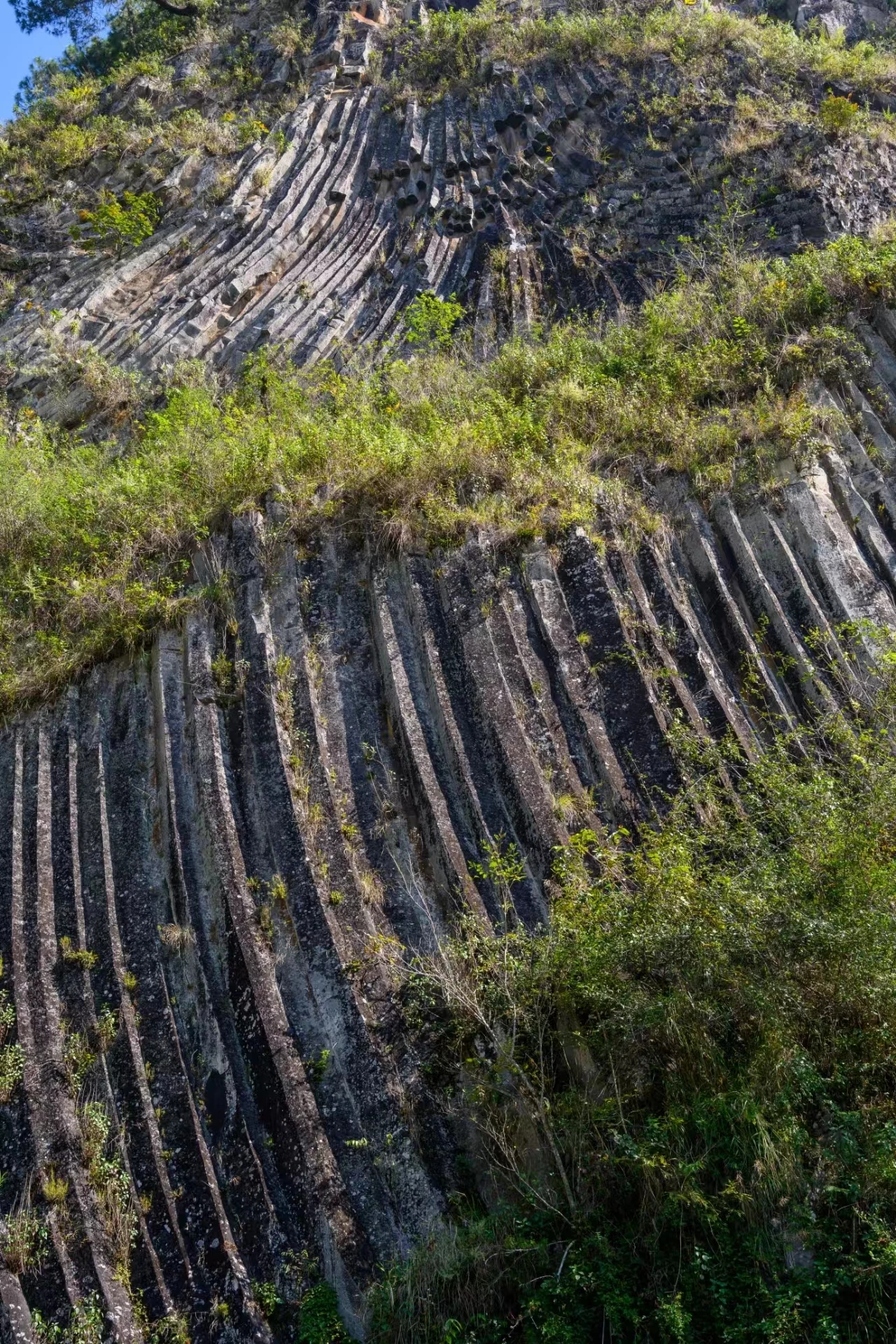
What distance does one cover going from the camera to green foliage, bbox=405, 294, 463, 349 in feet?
46.8

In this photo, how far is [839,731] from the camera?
7344 mm

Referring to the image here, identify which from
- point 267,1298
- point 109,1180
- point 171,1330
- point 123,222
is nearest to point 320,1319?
point 267,1298

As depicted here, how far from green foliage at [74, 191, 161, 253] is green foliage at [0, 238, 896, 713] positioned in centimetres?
640

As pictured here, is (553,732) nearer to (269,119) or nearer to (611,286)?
(611,286)

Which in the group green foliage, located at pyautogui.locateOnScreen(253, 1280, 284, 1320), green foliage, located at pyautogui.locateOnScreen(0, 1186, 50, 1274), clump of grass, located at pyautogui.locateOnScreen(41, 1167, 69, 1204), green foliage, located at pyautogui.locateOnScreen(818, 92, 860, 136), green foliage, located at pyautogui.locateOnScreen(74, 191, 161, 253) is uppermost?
green foliage, located at pyautogui.locateOnScreen(74, 191, 161, 253)

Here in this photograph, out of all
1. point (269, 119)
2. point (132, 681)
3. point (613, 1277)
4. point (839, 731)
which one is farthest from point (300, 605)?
point (269, 119)

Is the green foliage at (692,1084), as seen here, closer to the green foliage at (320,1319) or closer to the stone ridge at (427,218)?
the green foliage at (320,1319)

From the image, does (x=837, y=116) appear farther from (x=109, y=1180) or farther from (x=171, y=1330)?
(x=171, y=1330)

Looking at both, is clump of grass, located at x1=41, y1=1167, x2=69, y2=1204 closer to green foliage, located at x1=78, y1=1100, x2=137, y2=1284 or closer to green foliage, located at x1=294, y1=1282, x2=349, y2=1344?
green foliage, located at x1=78, y1=1100, x2=137, y2=1284

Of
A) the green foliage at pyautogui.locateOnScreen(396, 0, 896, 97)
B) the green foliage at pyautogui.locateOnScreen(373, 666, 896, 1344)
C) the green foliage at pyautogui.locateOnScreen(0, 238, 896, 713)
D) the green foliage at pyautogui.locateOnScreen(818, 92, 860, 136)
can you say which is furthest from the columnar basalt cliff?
the green foliage at pyautogui.locateOnScreen(396, 0, 896, 97)

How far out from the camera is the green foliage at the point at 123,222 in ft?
56.6

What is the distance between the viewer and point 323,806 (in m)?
7.89

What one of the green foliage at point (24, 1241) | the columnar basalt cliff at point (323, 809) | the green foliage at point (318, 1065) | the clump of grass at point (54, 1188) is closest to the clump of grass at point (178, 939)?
the columnar basalt cliff at point (323, 809)

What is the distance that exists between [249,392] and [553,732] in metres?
8.06
